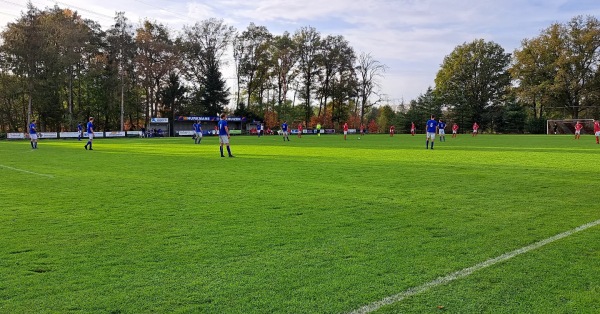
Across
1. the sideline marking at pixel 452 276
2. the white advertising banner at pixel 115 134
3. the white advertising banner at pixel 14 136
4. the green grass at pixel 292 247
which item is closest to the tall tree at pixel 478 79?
the white advertising banner at pixel 115 134

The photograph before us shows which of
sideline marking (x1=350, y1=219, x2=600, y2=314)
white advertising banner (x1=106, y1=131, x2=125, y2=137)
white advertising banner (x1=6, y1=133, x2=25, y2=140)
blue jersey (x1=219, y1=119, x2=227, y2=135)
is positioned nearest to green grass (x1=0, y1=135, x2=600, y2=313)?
sideline marking (x1=350, y1=219, x2=600, y2=314)

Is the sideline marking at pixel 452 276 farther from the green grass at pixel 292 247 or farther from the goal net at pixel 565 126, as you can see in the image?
the goal net at pixel 565 126

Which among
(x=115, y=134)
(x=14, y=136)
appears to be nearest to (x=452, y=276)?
(x=14, y=136)

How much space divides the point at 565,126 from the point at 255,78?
5360 cm

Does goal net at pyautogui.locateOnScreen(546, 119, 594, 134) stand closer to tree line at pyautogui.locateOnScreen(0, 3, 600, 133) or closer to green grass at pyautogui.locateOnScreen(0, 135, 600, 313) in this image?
tree line at pyautogui.locateOnScreen(0, 3, 600, 133)

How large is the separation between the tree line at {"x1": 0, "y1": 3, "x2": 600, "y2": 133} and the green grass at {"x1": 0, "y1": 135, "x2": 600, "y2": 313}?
55.7 m

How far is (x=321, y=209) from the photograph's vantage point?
7.80 metres

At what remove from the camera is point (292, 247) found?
5.43 meters

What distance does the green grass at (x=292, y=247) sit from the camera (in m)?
3.91

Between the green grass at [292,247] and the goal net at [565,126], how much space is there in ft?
220

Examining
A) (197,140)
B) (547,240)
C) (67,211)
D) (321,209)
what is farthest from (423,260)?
(197,140)

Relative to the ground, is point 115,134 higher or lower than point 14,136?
higher

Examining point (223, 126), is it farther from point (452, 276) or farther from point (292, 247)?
point (452, 276)

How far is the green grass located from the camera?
391 cm
